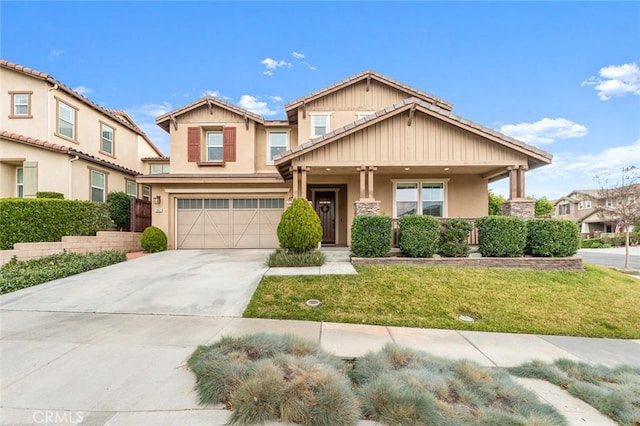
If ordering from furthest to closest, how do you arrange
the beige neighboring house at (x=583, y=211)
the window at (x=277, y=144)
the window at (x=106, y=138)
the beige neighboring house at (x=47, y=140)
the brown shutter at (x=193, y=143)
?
1. the beige neighboring house at (x=583, y=211)
2. the window at (x=106, y=138)
3. the window at (x=277, y=144)
4. the brown shutter at (x=193, y=143)
5. the beige neighboring house at (x=47, y=140)

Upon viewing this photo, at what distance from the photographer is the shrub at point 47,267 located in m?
6.56

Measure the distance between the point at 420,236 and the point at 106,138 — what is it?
16.3 metres

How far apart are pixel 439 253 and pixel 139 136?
18774 millimetres

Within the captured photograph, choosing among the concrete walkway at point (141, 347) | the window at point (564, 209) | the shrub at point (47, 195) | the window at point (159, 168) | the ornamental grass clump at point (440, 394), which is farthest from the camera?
the window at point (564, 209)

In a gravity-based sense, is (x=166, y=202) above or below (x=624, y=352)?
above

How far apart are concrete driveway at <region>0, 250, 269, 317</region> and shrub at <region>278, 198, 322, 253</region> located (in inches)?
44.4

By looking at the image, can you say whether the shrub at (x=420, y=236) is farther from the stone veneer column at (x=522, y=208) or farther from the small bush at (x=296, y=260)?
the stone veneer column at (x=522, y=208)

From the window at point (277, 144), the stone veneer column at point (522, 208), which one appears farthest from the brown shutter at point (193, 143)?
the stone veneer column at point (522, 208)

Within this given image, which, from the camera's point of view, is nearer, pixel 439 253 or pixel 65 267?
pixel 65 267

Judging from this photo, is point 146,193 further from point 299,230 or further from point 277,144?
point 299,230

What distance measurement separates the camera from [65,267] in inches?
305

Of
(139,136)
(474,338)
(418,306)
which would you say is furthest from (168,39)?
(474,338)

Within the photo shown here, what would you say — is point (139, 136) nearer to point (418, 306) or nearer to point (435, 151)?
point (435, 151)

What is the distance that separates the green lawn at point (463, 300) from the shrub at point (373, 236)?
0.69 meters
